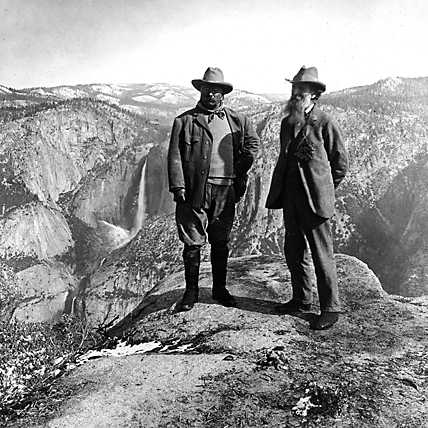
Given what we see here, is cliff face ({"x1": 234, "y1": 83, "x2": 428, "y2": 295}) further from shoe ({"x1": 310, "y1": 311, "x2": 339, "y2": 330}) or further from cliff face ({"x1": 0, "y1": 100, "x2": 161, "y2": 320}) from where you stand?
shoe ({"x1": 310, "y1": 311, "x2": 339, "y2": 330})

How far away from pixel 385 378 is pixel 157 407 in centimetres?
157

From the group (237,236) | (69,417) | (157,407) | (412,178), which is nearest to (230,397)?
(157,407)

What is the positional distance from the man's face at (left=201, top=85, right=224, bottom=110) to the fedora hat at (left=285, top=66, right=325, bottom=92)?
2.44ft

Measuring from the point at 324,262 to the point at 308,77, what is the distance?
1.65 meters

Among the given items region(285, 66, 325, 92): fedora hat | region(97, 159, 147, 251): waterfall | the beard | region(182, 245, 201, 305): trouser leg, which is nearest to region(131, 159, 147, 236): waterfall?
region(97, 159, 147, 251): waterfall

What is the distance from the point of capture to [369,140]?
26.0 m

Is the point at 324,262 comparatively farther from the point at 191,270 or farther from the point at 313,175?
the point at 191,270

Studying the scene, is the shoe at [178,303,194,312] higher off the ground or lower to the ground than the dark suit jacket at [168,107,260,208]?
lower

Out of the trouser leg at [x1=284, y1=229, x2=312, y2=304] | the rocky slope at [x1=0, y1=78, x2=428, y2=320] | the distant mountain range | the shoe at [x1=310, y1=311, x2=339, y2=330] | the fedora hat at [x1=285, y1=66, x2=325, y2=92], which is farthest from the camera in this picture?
the distant mountain range

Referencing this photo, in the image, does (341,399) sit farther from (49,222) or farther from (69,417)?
(49,222)

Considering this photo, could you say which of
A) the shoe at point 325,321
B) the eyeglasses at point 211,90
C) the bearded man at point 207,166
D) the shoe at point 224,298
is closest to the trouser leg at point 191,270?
the bearded man at point 207,166

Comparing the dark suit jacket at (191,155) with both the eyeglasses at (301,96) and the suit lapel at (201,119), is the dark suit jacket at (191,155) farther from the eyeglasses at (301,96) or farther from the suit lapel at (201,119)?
the eyeglasses at (301,96)

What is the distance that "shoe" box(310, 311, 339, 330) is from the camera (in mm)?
4215

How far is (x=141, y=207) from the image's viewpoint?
3766cm
